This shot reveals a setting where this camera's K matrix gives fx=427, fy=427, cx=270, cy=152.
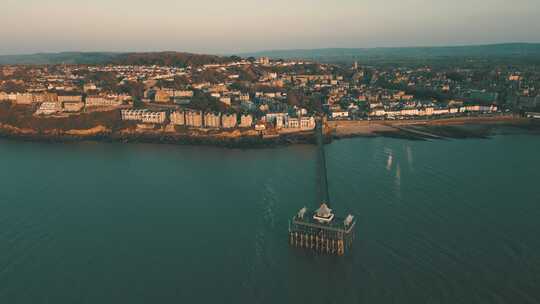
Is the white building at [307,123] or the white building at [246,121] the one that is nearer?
the white building at [246,121]

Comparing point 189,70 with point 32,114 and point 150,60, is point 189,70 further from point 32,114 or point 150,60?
point 32,114

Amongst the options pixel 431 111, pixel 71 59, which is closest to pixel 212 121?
pixel 431 111

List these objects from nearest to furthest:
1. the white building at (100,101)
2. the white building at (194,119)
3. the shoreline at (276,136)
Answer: the shoreline at (276,136) → the white building at (194,119) → the white building at (100,101)

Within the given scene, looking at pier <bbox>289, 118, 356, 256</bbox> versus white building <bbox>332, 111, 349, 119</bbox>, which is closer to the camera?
pier <bbox>289, 118, 356, 256</bbox>

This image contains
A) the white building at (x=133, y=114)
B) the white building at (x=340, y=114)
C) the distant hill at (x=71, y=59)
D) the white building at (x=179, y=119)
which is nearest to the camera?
the white building at (x=179, y=119)

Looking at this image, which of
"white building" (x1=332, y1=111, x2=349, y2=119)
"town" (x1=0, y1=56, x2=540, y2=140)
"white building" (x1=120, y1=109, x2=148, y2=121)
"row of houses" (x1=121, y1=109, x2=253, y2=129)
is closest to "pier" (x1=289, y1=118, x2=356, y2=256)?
"town" (x1=0, y1=56, x2=540, y2=140)

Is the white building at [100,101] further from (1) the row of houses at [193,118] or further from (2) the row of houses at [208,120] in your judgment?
(2) the row of houses at [208,120]

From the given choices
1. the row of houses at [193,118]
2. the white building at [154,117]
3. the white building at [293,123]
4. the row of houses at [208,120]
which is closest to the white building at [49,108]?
the row of houses at [193,118]

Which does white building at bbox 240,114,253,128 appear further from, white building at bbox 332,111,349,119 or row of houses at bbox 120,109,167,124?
white building at bbox 332,111,349,119
